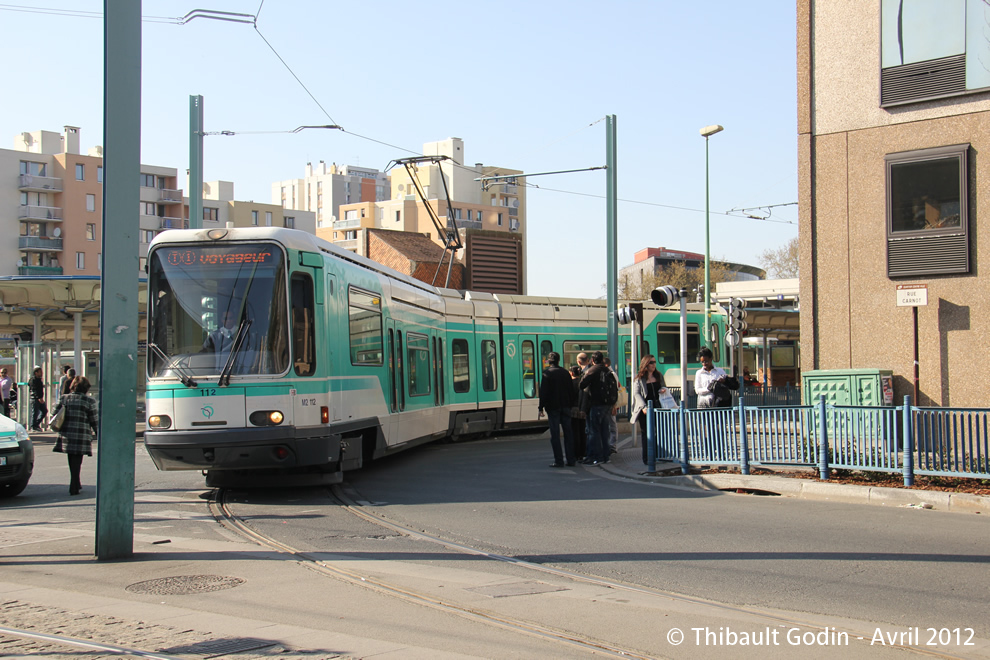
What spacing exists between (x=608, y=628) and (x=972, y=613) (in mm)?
2304

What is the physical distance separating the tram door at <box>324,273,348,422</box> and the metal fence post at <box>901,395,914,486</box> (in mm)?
6690

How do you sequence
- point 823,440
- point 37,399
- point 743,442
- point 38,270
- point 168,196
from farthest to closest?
point 168,196 → point 38,270 → point 37,399 → point 743,442 → point 823,440

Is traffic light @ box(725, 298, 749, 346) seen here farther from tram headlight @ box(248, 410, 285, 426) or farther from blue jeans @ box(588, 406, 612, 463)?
tram headlight @ box(248, 410, 285, 426)

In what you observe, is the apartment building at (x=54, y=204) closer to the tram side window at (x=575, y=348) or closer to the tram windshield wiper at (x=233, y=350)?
the tram side window at (x=575, y=348)

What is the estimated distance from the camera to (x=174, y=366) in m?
11.1

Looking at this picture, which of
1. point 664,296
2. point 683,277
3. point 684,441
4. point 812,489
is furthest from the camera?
point 683,277

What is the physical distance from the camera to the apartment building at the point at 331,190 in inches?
5861

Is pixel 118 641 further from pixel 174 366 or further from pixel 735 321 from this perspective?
pixel 735 321

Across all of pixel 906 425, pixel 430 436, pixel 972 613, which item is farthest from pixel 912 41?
pixel 972 613

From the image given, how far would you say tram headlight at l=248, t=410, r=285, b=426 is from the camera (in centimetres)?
1102

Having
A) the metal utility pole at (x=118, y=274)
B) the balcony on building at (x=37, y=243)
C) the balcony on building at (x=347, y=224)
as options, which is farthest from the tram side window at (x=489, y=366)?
the balcony on building at (x=347, y=224)

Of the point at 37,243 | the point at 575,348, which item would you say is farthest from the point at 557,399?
the point at 37,243

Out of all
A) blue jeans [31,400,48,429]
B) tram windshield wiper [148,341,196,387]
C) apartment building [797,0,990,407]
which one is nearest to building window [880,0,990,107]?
apartment building [797,0,990,407]

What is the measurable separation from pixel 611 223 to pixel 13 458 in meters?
14.7
